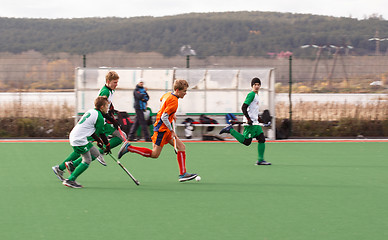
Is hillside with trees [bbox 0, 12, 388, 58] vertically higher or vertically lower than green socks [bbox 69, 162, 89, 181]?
higher

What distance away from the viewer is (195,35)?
89.2 m

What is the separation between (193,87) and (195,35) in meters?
71.4

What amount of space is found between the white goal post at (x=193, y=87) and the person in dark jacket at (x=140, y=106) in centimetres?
135

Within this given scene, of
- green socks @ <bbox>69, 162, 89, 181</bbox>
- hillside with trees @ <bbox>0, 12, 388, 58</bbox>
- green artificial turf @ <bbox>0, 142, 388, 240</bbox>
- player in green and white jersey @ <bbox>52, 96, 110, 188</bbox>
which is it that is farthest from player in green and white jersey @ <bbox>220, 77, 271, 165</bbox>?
hillside with trees @ <bbox>0, 12, 388, 58</bbox>

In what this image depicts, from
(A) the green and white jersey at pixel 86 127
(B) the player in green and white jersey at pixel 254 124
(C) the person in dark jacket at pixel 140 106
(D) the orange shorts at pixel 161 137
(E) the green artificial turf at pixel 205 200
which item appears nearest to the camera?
(E) the green artificial turf at pixel 205 200

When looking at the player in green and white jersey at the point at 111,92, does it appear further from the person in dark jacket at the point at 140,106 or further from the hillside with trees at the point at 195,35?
the hillside with trees at the point at 195,35

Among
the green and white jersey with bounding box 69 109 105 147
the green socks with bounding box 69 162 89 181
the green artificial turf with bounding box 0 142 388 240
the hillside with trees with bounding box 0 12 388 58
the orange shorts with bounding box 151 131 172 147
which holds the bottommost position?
the green artificial turf with bounding box 0 142 388 240

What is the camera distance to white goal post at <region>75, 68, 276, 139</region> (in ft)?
61.0

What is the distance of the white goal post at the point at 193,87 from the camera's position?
731 inches

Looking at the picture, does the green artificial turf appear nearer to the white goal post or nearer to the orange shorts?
the orange shorts

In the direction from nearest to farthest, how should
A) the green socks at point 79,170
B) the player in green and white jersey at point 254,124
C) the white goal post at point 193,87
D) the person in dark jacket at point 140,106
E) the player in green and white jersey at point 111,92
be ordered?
1. the green socks at point 79,170
2. the player in green and white jersey at point 111,92
3. the player in green and white jersey at point 254,124
4. the person in dark jacket at point 140,106
5. the white goal post at point 193,87

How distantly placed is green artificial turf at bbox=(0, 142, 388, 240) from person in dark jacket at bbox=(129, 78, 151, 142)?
3853 millimetres

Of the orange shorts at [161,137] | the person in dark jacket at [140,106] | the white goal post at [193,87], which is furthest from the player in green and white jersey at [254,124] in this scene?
the white goal post at [193,87]

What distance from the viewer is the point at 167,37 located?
8962 cm
